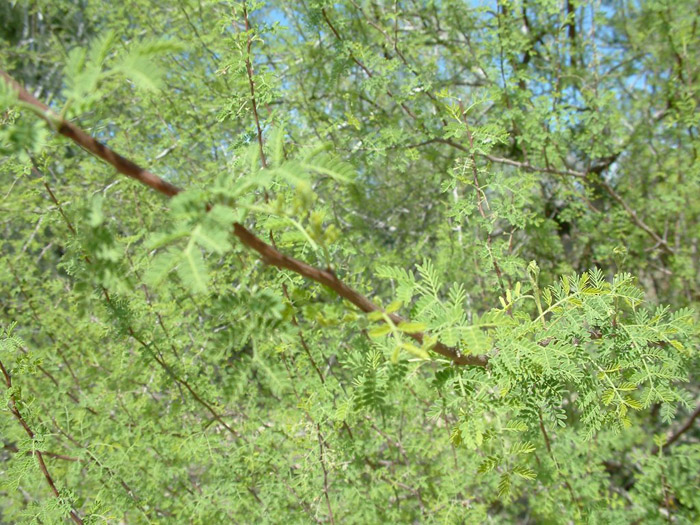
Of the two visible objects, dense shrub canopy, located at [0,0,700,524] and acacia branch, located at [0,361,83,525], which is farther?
acacia branch, located at [0,361,83,525]

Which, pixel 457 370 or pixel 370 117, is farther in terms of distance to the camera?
pixel 370 117

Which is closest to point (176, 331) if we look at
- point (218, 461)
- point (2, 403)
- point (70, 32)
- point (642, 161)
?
point (218, 461)

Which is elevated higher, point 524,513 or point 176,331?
point 176,331

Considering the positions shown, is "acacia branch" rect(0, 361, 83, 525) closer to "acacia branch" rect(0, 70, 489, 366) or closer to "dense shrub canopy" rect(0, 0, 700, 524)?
"dense shrub canopy" rect(0, 0, 700, 524)

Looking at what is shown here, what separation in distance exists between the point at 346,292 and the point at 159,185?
0.95 ft

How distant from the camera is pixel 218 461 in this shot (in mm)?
1630

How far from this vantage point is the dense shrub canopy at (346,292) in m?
0.68

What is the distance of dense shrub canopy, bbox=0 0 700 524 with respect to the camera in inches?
26.7

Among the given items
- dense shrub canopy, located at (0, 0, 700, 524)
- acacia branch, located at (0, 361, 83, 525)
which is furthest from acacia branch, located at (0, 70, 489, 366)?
acacia branch, located at (0, 361, 83, 525)

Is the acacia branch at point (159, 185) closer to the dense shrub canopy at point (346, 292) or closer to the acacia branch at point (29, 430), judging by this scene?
the dense shrub canopy at point (346, 292)

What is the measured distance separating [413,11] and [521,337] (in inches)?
102

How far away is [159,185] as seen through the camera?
1.86 feet

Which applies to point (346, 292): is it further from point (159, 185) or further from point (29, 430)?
point (29, 430)

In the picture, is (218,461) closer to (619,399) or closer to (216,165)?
(619,399)
